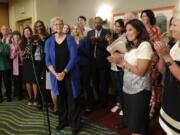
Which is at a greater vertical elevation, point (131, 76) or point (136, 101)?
point (131, 76)

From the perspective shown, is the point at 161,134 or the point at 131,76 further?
the point at 161,134

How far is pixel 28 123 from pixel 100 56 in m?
1.50

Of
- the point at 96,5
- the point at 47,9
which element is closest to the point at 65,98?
the point at 96,5

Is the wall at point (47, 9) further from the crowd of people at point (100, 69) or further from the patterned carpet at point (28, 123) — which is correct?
the patterned carpet at point (28, 123)

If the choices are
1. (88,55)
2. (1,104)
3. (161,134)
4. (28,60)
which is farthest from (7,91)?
(161,134)

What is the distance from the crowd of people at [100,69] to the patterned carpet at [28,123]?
149mm

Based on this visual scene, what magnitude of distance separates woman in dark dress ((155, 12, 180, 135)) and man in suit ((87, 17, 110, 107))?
8.18 feet

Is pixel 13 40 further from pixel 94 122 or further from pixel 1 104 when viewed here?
pixel 94 122

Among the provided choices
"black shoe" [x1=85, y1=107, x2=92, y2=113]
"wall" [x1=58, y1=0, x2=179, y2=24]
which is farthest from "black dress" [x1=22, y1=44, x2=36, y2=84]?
"wall" [x1=58, y1=0, x2=179, y2=24]

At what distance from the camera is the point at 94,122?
379 cm

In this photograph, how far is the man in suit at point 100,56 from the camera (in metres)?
4.29

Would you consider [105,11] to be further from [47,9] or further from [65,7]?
[47,9]

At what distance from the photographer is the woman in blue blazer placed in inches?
128

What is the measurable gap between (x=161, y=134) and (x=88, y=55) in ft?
5.32
